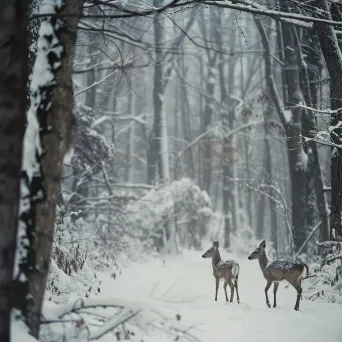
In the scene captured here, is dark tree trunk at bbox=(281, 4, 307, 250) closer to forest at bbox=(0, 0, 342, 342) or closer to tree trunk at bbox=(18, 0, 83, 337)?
forest at bbox=(0, 0, 342, 342)

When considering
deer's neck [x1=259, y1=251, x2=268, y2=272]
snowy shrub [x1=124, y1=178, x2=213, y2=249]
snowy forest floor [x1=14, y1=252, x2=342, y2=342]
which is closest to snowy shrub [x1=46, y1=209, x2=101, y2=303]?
snowy forest floor [x1=14, y1=252, x2=342, y2=342]

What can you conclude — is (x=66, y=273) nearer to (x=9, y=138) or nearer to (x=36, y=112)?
(x=36, y=112)

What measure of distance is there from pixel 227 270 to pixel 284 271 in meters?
1.01

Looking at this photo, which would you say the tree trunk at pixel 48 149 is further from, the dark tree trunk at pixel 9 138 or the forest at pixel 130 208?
the dark tree trunk at pixel 9 138

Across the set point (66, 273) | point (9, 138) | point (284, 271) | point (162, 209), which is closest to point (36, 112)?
point (9, 138)

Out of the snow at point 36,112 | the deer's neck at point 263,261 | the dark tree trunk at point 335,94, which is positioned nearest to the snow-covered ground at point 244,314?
the deer's neck at point 263,261

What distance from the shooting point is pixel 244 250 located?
20656mm

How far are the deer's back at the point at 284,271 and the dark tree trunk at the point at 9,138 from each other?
591 centimetres

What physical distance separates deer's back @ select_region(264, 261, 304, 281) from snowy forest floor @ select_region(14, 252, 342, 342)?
0.49 m

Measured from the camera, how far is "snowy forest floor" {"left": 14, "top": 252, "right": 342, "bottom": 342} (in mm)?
5562

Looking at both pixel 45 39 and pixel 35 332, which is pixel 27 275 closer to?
pixel 35 332

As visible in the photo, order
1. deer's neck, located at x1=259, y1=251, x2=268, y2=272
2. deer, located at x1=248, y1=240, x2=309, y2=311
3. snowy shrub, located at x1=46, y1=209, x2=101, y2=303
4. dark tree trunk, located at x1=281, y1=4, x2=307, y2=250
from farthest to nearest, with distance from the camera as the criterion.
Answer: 1. dark tree trunk, located at x1=281, y1=4, x2=307, y2=250
2. deer's neck, located at x1=259, y1=251, x2=268, y2=272
3. deer, located at x1=248, y1=240, x2=309, y2=311
4. snowy shrub, located at x1=46, y1=209, x2=101, y2=303

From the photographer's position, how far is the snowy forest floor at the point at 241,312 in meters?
5.56

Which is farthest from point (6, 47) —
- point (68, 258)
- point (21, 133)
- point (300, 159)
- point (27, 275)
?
point (300, 159)
